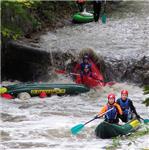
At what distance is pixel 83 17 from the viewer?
19.3m

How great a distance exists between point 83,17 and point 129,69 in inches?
192

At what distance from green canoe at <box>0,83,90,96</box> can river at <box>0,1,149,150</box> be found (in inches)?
6.9

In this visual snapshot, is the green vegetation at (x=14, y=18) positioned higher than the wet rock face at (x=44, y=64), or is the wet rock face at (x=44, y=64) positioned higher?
the green vegetation at (x=14, y=18)

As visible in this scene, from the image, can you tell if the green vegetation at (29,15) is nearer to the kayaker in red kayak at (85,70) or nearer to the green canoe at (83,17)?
the green canoe at (83,17)

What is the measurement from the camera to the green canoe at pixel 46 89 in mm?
13586

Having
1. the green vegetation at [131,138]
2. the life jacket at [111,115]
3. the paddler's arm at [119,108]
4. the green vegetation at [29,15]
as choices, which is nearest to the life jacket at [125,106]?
the paddler's arm at [119,108]

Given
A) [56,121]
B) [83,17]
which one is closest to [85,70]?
[56,121]

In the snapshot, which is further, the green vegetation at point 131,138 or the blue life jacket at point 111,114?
the blue life jacket at point 111,114

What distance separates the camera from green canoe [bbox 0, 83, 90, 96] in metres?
13.6

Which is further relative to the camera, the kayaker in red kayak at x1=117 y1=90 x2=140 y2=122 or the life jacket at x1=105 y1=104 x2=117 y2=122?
the kayaker in red kayak at x1=117 y1=90 x2=140 y2=122

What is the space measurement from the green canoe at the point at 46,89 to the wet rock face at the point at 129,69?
4.38 ft

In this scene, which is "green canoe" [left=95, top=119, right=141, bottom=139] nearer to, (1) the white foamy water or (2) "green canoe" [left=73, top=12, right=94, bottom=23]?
(1) the white foamy water

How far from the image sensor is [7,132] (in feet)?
33.7

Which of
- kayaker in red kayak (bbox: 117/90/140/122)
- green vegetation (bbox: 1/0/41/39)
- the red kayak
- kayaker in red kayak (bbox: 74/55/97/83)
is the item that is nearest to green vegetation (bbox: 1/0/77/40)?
green vegetation (bbox: 1/0/41/39)
